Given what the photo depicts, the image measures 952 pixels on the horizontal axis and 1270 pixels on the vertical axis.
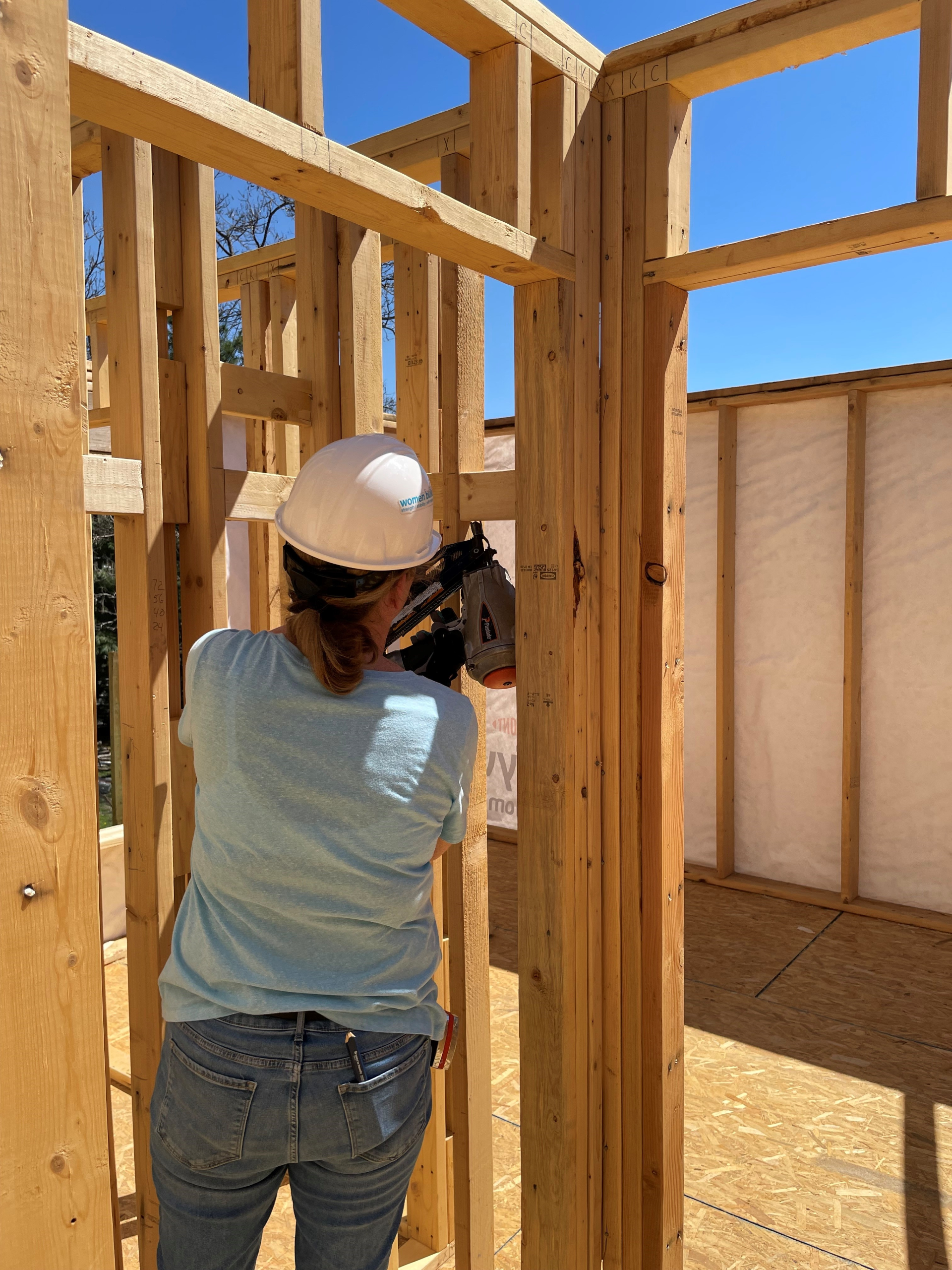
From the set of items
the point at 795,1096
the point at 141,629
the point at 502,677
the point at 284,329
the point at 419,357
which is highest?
the point at 284,329

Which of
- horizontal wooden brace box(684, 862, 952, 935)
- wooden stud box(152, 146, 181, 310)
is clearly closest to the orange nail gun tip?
wooden stud box(152, 146, 181, 310)

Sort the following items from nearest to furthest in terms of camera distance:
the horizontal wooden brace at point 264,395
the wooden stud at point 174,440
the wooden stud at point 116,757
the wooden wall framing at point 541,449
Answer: the wooden wall framing at point 541,449, the wooden stud at point 174,440, the horizontal wooden brace at point 264,395, the wooden stud at point 116,757

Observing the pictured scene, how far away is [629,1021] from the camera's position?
84.7 inches

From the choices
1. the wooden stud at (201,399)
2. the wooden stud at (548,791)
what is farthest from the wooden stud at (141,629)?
the wooden stud at (548,791)

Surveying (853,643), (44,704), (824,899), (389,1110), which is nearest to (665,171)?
(44,704)

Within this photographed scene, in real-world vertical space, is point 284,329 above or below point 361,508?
above

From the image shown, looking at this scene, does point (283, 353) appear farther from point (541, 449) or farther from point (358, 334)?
point (541, 449)

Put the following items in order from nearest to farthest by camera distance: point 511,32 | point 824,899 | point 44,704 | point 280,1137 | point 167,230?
point 44,704, point 280,1137, point 511,32, point 167,230, point 824,899

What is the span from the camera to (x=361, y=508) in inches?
55.1

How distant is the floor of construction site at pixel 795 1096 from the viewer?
263 cm

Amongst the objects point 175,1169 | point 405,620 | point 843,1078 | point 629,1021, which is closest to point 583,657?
point 405,620

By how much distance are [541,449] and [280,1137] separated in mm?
1338

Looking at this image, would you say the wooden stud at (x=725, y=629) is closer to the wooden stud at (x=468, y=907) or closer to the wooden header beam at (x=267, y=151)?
the wooden stud at (x=468, y=907)

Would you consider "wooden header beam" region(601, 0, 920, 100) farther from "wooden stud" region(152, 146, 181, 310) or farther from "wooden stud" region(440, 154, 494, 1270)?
"wooden stud" region(152, 146, 181, 310)
